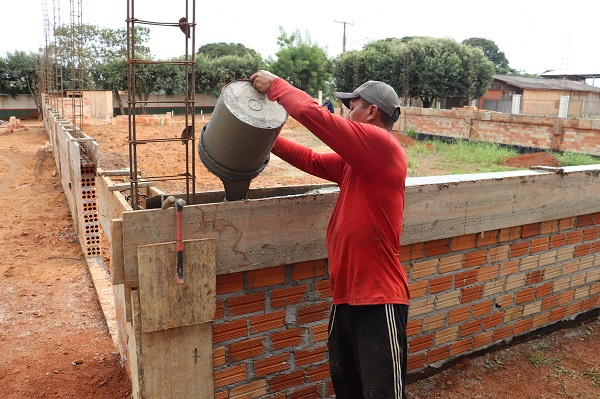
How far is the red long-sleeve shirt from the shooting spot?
2.21m

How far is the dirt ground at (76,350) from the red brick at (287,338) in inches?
39.8

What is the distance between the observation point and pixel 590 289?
4.50 m

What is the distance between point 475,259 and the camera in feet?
12.0

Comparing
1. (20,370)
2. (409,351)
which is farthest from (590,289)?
(20,370)

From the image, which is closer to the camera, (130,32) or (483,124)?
(130,32)

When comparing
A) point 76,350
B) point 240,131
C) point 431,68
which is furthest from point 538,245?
point 431,68

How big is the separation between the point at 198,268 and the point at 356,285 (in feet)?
2.59

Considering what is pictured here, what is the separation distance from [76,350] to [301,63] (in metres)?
36.6

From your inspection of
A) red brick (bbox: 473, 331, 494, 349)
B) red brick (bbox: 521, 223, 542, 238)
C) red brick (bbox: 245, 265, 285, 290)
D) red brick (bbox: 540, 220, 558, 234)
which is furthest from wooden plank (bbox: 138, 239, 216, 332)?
red brick (bbox: 540, 220, 558, 234)

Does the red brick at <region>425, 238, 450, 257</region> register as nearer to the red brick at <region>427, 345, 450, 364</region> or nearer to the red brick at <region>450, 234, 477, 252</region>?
the red brick at <region>450, 234, 477, 252</region>

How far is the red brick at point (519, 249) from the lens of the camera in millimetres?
3844

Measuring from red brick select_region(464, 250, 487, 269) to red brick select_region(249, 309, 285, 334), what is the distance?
4.80 feet

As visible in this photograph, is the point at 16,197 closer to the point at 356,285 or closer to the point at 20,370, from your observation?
the point at 20,370

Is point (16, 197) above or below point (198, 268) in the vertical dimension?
below
